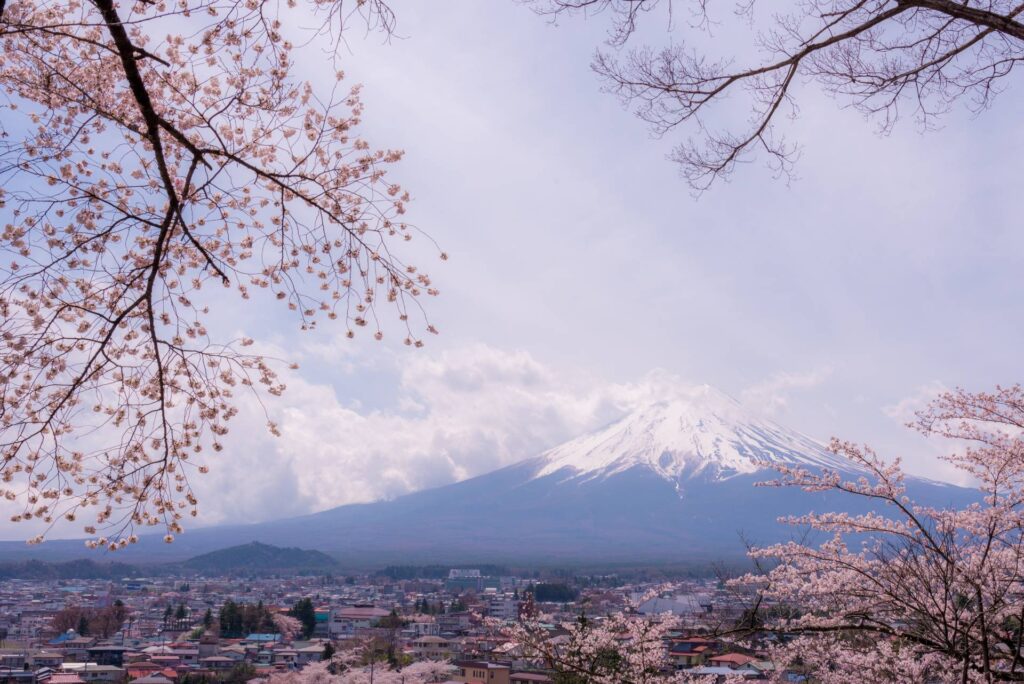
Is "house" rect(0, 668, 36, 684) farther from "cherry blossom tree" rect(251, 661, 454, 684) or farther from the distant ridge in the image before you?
the distant ridge

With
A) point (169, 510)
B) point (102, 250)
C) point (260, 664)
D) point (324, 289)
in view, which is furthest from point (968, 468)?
point (260, 664)

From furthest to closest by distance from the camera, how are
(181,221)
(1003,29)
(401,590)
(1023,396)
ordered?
1. (401,590)
2. (1023,396)
3. (181,221)
4. (1003,29)

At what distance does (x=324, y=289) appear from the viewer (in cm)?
353

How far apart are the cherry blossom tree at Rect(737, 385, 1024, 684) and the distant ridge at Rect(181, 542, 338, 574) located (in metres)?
81.7

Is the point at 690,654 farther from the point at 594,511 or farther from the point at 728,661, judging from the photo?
the point at 594,511

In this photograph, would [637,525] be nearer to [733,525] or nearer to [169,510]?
[733,525]

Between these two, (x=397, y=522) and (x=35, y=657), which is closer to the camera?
(x=35, y=657)

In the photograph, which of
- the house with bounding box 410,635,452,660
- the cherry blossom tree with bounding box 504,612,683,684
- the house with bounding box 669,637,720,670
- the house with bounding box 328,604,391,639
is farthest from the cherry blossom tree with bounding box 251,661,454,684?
the house with bounding box 328,604,391,639

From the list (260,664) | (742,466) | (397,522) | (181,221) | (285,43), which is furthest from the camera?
(397,522)

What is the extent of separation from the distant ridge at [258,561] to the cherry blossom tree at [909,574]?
268 ft

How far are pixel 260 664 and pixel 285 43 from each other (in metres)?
22.0

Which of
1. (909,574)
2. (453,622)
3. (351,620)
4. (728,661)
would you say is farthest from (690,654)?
(351,620)

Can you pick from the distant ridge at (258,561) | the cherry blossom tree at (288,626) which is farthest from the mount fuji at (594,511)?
the cherry blossom tree at (288,626)

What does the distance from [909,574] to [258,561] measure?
9041 centimetres
